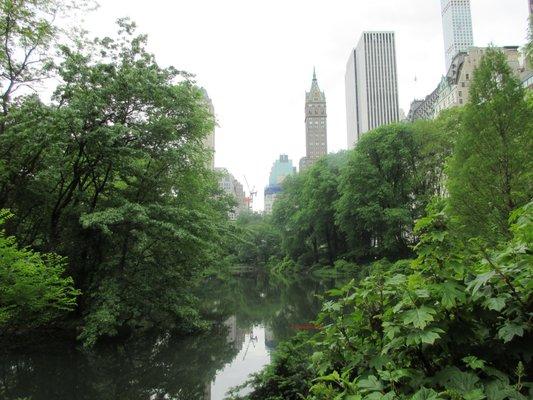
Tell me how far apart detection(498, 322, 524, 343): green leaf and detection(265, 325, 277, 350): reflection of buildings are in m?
13.1

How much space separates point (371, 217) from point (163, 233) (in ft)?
82.6

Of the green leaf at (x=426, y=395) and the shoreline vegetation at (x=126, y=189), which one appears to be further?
the shoreline vegetation at (x=126, y=189)

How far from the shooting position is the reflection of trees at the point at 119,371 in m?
10.4

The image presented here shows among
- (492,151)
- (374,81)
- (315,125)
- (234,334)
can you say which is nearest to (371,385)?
(234,334)

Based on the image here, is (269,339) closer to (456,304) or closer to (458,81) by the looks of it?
(456,304)

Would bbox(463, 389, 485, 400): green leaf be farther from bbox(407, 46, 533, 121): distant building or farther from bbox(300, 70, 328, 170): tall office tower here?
bbox(300, 70, 328, 170): tall office tower

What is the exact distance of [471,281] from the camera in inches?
112

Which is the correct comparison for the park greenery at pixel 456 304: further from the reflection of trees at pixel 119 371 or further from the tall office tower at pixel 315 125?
the tall office tower at pixel 315 125

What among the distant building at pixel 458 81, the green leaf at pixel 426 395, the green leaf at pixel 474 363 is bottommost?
the green leaf at pixel 426 395

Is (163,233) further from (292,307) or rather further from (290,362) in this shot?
(292,307)

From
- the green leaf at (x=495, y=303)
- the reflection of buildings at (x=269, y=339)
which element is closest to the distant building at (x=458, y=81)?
the reflection of buildings at (x=269, y=339)

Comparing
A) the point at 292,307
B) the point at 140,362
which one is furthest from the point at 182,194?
the point at 292,307

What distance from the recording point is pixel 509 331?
2.54 meters

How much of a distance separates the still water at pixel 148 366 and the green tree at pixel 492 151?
337 inches
